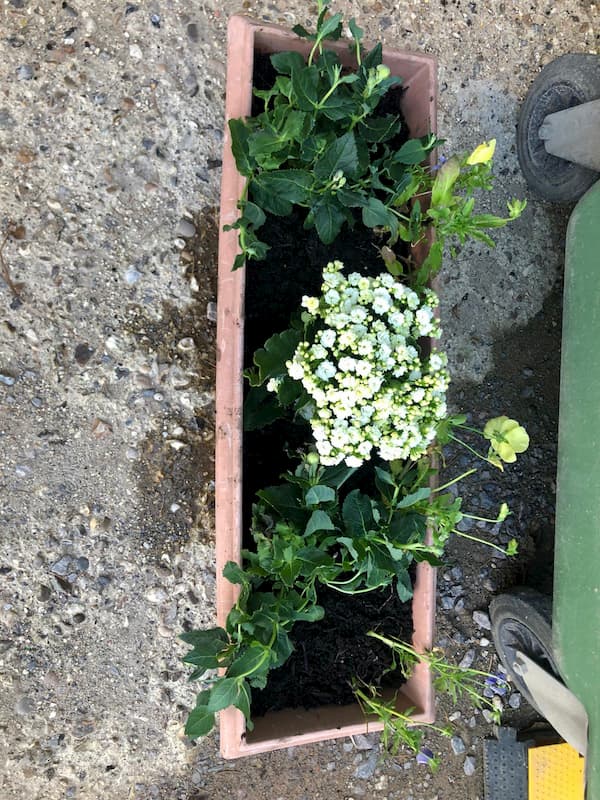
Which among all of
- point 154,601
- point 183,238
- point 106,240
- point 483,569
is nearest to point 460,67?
point 183,238

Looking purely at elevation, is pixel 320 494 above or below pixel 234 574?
above

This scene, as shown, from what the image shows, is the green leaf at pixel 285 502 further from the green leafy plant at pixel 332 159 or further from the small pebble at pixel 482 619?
the small pebble at pixel 482 619

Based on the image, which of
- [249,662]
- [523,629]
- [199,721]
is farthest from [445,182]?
[523,629]

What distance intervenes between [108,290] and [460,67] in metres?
1.15

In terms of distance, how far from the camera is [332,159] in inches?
41.3

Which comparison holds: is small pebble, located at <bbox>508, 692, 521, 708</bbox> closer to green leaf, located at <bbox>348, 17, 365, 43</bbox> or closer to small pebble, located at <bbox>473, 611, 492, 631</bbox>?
small pebble, located at <bbox>473, 611, 492, 631</bbox>

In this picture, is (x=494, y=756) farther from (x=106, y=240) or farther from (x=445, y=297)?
(x=106, y=240)

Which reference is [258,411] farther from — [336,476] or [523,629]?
[523,629]

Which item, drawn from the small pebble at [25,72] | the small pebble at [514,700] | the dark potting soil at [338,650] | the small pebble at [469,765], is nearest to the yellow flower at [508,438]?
the dark potting soil at [338,650]

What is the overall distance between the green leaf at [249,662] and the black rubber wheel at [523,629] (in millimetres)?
802

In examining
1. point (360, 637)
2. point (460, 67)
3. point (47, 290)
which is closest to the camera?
point (360, 637)

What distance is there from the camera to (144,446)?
157 centimetres

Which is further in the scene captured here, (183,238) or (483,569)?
(483,569)

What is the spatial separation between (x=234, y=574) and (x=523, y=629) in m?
0.92
